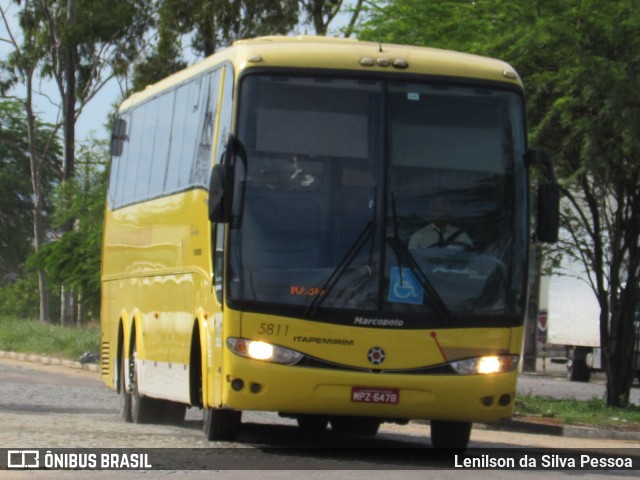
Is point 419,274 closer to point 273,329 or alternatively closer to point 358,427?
point 273,329

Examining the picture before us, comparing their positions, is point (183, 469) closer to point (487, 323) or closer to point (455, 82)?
point (487, 323)

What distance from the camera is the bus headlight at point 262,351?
41.7 feet

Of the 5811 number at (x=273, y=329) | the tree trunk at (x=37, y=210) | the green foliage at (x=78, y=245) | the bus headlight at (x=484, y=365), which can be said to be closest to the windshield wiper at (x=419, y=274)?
the bus headlight at (x=484, y=365)

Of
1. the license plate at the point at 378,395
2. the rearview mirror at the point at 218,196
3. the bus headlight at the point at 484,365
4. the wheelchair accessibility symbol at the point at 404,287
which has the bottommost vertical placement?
the license plate at the point at 378,395

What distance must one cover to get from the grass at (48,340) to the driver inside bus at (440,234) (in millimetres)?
22727

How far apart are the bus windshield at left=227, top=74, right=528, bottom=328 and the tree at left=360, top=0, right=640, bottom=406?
6.70m

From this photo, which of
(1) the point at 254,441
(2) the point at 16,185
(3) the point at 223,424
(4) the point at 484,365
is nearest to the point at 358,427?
(1) the point at 254,441

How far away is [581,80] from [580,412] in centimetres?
448

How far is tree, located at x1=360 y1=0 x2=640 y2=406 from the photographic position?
20203mm

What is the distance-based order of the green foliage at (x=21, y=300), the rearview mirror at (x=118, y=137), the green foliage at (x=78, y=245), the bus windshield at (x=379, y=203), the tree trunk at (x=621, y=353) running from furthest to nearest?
1. the green foliage at (x=21, y=300)
2. the green foliage at (x=78, y=245)
3. the tree trunk at (x=621, y=353)
4. the rearview mirror at (x=118, y=137)
5. the bus windshield at (x=379, y=203)

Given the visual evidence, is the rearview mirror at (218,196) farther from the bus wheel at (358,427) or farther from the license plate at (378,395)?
the bus wheel at (358,427)

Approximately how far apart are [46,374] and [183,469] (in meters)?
19.6

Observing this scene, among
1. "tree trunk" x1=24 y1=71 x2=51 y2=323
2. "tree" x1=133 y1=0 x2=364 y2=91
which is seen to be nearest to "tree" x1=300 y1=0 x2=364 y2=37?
"tree" x1=133 y1=0 x2=364 y2=91

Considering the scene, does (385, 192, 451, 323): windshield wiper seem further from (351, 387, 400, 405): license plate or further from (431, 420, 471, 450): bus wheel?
(431, 420, 471, 450): bus wheel
